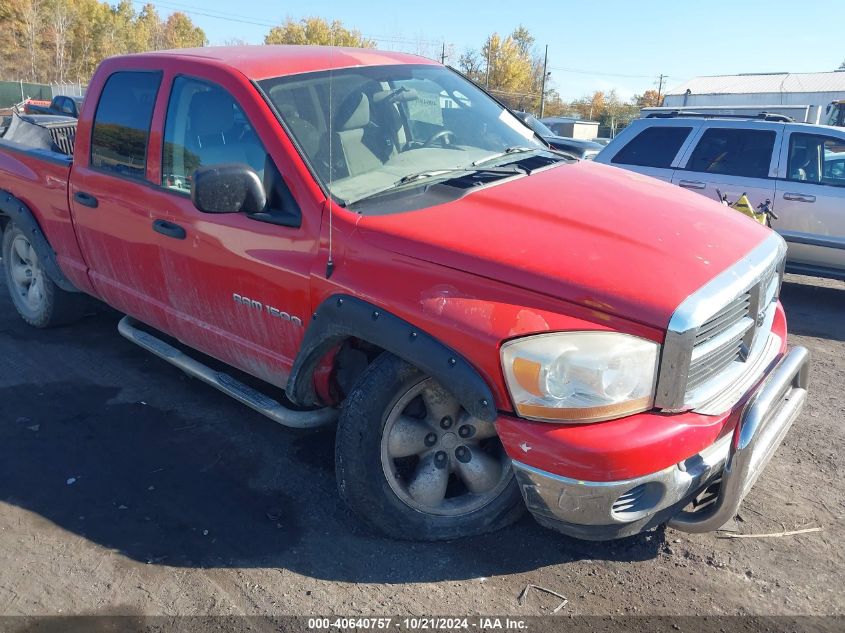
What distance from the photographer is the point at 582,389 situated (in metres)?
2.38

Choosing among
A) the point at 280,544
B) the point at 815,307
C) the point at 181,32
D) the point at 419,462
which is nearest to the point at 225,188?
the point at 419,462

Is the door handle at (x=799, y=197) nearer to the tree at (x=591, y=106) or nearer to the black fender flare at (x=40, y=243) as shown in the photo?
the black fender flare at (x=40, y=243)

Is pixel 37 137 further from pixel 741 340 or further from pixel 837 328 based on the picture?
pixel 837 328

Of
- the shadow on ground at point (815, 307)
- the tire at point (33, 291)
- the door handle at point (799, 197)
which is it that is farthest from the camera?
the door handle at point (799, 197)

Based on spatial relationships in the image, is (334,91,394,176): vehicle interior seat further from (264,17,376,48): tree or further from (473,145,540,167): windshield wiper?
(264,17,376,48): tree

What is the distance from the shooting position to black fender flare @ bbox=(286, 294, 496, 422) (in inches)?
98.8

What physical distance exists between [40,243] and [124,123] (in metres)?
1.38

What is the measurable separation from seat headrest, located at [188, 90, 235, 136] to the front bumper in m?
2.20

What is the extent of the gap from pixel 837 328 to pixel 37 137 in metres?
7.01

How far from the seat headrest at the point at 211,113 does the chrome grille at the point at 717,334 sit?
2.30 metres

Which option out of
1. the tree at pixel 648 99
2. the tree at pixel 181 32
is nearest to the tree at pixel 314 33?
the tree at pixel 181 32

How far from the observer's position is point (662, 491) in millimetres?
2459

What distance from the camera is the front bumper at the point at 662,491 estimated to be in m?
2.43

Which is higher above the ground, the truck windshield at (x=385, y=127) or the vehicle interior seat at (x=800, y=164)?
the truck windshield at (x=385, y=127)
